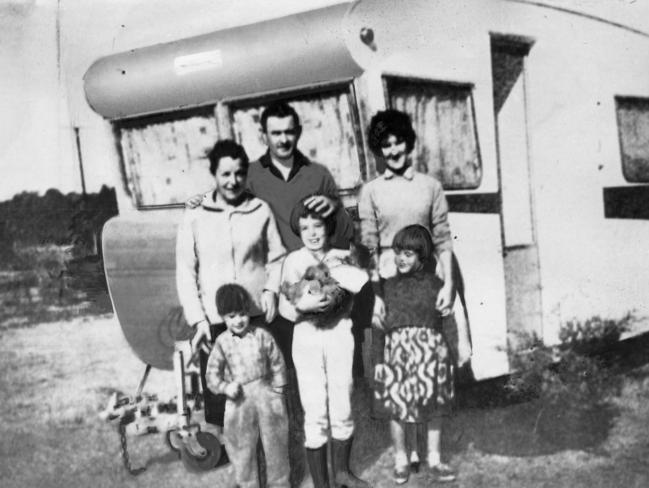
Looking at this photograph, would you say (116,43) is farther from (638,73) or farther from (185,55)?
(638,73)

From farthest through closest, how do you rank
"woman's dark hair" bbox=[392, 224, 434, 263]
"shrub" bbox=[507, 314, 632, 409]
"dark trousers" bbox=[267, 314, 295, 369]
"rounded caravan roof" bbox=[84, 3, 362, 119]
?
1. "shrub" bbox=[507, 314, 632, 409]
2. "dark trousers" bbox=[267, 314, 295, 369]
3. "woman's dark hair" bbox=[392, 224, 434, 263]
4. "rounded caravan roof" bbox=[84, 3, 362, 119]

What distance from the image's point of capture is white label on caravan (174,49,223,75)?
3588 millimetres

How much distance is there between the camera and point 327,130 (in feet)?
11.5

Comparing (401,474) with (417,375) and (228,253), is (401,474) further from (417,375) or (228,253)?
(228,253)

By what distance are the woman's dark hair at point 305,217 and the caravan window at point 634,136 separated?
1561 mm

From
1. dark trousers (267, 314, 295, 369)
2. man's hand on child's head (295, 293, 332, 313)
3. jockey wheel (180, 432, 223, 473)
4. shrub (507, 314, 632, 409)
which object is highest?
man's hand on child's head (295, 293, 332, 313)

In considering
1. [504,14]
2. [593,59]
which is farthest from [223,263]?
[593,59]

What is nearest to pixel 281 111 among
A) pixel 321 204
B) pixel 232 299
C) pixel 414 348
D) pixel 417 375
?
pixel 321 204

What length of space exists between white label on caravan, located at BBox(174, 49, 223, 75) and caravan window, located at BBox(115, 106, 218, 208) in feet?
0.64

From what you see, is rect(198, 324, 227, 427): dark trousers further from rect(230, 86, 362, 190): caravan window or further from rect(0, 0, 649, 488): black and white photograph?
rect(230, 86, 362, 190): caravan window

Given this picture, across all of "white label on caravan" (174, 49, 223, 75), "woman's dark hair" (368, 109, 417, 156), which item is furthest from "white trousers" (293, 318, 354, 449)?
"white label on caravan" (174, 49, 223, 75)

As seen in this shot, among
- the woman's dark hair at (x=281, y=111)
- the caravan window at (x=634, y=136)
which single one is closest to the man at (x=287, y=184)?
the woman's dark hair at (x=281, y=111)

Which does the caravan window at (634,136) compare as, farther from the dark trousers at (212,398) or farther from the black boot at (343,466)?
the dark trousers at (212,398)

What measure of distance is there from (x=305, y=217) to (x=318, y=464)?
115 cm
